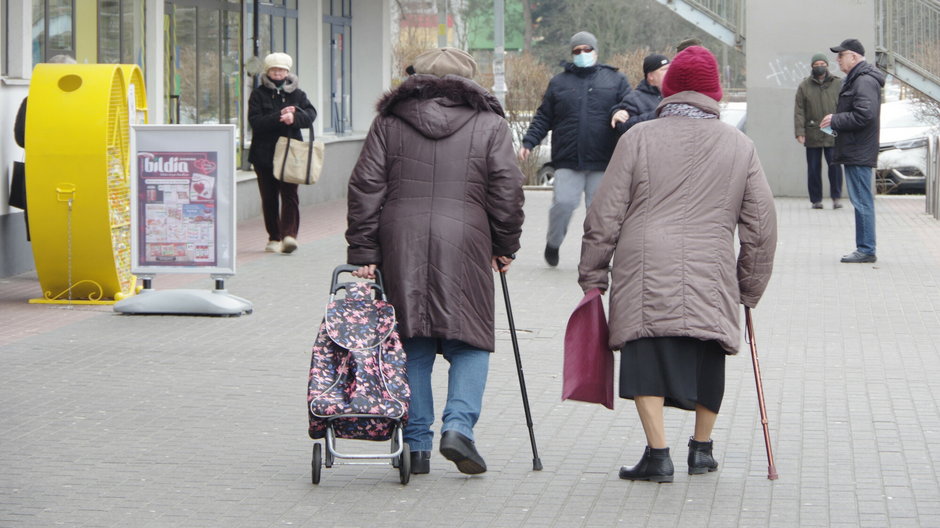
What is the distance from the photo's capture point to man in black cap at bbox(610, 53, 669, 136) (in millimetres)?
11680

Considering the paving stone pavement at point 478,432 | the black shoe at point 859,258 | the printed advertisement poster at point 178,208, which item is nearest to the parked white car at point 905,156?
the black shoe at point 859,258

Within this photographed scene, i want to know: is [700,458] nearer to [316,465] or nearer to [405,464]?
[405,464]

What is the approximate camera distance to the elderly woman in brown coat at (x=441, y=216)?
5.62 meters

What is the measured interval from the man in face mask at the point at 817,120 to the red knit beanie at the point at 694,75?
43.3ft

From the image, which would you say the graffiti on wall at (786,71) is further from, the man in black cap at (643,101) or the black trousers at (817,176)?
the man in black cap at (643,101)

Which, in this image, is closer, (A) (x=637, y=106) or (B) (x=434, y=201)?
(B) (x=434, y=201)

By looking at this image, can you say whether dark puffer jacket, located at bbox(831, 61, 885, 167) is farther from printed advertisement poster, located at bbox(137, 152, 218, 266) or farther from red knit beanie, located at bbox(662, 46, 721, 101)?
red knit beanie, located at bbox(662, 46, 721, 101)

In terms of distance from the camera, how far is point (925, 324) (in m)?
9.81

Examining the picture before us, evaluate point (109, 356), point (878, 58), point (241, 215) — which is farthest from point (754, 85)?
point (109, 356)

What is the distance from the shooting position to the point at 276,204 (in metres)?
13.6

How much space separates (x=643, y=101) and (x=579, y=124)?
54 centimetres

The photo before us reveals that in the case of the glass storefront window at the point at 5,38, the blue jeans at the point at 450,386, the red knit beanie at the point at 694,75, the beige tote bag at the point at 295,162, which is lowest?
the blue jeans at the point at 450,386

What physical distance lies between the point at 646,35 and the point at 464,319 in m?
51.5

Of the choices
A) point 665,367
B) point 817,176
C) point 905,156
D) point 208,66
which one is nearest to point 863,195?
point 817,176
